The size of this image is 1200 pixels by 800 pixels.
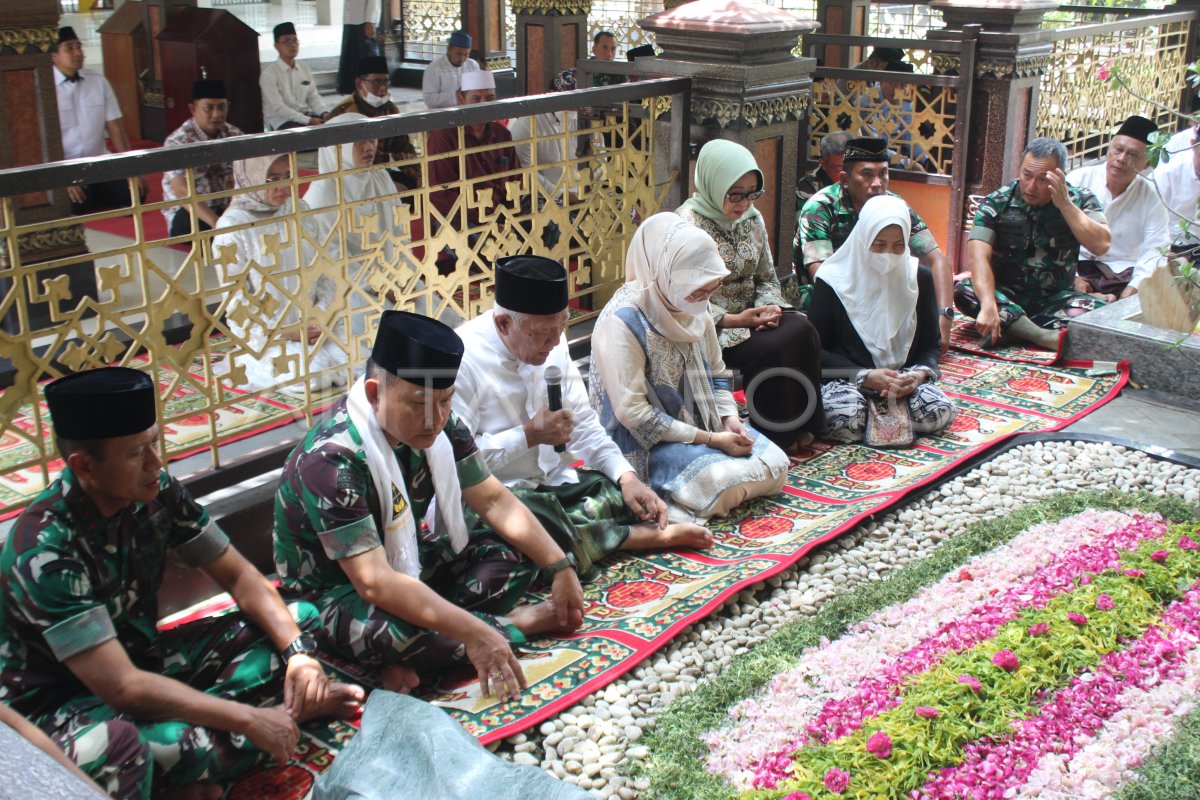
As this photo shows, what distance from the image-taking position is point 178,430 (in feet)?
15.6

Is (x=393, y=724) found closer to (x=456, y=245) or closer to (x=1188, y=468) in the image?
(x=456, y=245)

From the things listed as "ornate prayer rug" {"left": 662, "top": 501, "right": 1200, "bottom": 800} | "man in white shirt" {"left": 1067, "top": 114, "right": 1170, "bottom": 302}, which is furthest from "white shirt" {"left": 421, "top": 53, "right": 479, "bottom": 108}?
"ornate prayer rug" {"left": 662, "top": 501, "right": 1200, "bottom": 800}

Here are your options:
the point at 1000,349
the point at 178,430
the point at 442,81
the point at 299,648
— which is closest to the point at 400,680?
the point at 299,648

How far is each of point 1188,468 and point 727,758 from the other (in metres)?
2.72

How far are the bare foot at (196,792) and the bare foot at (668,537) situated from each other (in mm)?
1552

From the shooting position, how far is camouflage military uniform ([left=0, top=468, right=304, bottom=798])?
252 centimetres

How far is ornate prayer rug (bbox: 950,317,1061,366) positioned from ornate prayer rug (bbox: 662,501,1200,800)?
217cm

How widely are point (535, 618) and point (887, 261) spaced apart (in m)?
2.38

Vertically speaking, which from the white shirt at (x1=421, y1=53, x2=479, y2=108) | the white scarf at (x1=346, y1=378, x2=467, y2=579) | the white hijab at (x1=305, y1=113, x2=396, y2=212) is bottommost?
the white scarf at (x1=346, y1=378, x2=467, y2=579)

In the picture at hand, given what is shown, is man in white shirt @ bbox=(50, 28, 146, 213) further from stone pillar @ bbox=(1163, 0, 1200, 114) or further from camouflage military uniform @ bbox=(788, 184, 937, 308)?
stone pillar @ bbox=(1163, 0, 1200, 114)

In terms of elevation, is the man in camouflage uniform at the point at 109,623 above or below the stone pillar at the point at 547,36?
below

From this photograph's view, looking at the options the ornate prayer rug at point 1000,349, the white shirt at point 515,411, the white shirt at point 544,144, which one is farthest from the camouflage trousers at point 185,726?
the white shirt at point 544,144

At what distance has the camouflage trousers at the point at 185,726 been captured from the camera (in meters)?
2.49

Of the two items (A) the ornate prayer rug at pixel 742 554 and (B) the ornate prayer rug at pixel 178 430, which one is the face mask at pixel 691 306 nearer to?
(A) the ornate prayer rug at pixel 742 554
